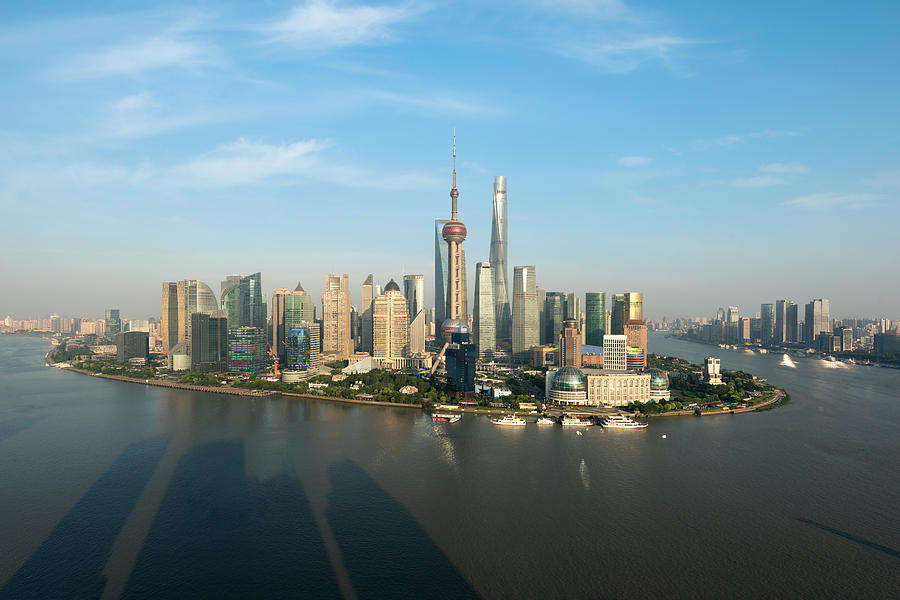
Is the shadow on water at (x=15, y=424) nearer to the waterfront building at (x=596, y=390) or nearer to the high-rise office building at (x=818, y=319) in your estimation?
the waterfront building at (x=596, y=390)

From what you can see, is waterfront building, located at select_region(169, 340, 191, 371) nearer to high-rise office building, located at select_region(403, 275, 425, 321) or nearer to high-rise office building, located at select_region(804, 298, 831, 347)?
high-rise office building, located at select_region(403, 275, 425, 321)

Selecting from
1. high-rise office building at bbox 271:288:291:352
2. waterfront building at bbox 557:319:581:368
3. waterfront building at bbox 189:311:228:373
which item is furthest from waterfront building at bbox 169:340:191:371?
waterfront building at bbox 557:319:581:368

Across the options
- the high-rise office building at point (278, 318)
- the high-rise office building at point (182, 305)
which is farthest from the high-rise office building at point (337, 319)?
the high-rise office building at point (182, 305)

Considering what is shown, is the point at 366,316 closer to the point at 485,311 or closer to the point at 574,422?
the point at 485,311

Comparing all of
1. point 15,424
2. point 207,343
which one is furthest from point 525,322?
point 15,424

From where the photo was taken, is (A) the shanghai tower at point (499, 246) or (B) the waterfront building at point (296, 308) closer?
(B) the waterfront building at point (296, 308)
